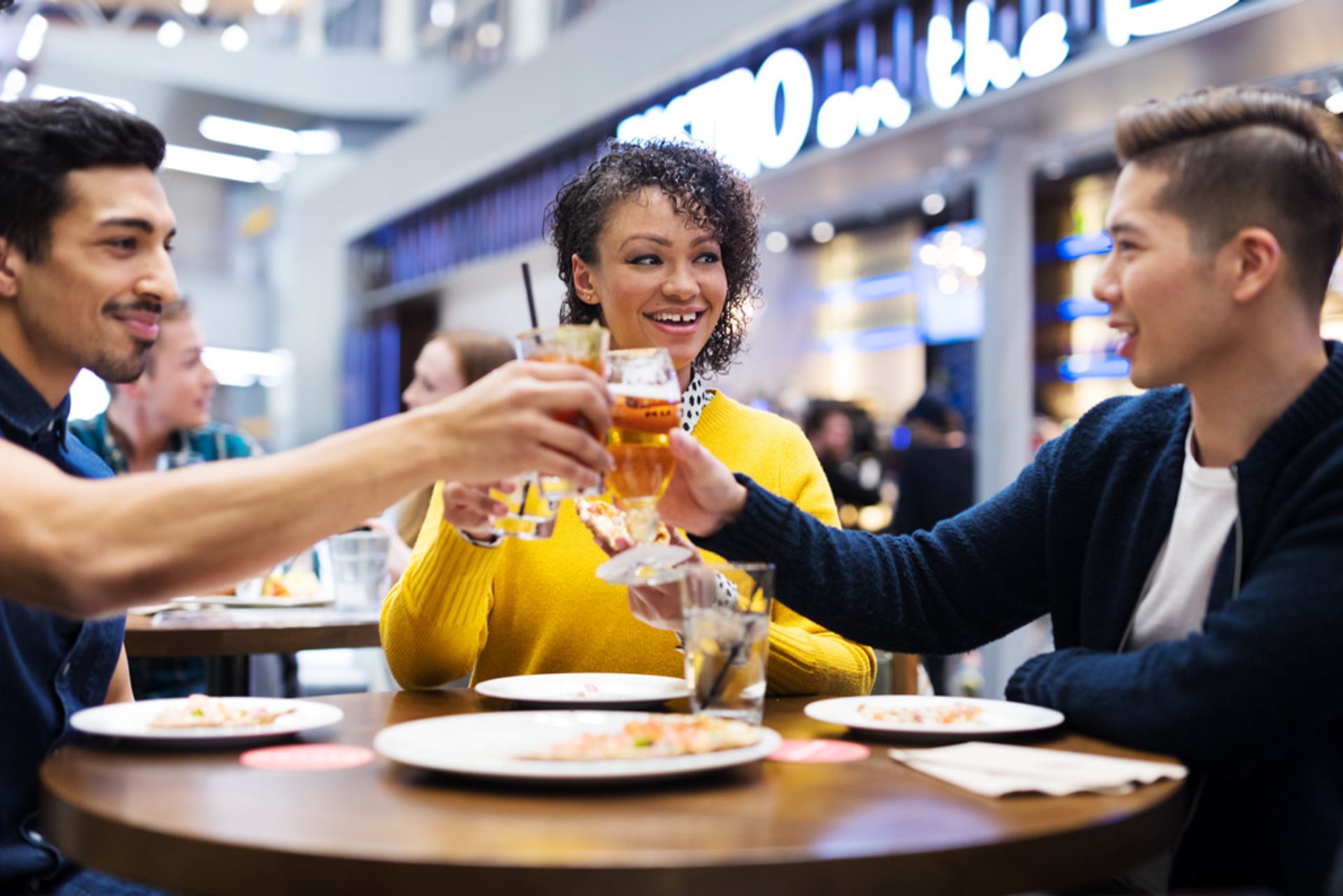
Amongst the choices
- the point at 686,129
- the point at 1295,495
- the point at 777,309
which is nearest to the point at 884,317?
the point at 777,309

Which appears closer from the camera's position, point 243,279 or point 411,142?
point 411,142

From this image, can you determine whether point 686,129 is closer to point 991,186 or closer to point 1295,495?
point 991,186

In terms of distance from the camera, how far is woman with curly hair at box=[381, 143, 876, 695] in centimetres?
165

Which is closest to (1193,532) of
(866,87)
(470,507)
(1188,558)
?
(1188,558)

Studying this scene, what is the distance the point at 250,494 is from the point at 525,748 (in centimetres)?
35

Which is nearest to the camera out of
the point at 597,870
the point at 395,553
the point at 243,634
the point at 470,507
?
the point at 597,870

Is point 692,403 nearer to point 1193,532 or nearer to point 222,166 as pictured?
point 1193,532

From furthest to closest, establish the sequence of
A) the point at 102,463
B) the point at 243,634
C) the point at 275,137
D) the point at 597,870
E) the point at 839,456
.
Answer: the point at 275,137, the point at 839,456, the point at 243,634, the point at 102,463, the point at 597,870

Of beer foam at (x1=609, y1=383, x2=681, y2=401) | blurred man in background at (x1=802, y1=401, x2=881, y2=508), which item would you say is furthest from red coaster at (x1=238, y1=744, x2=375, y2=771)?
blurred man in background at (x1=802, y1=401, x2=881, y2=508)

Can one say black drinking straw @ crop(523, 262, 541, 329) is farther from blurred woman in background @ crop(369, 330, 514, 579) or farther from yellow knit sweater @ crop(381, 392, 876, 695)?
blurred woman in background @ crop(369, 330, 514, 579)

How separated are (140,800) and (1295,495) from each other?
113 cm

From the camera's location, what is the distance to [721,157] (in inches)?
86.4

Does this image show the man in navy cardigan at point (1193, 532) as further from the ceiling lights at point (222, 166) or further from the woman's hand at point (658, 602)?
the ceiling lights at point (222, 166)

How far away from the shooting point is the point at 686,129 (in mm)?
6629
